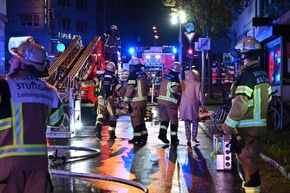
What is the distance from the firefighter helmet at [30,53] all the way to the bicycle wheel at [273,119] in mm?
9793

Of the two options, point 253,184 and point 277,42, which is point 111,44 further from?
point 253,184

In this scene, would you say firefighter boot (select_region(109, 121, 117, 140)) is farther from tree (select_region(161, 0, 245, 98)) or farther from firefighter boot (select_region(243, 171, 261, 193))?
tree (select_region(161, 0, 245, 98))

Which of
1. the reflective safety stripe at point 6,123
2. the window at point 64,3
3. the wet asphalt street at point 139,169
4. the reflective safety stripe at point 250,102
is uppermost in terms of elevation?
the window at point 64,3

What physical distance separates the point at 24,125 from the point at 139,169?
4939 mm

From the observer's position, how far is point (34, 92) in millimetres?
3820

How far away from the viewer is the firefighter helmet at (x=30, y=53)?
3.79 meters

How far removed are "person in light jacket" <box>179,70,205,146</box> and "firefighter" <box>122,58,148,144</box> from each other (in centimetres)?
91

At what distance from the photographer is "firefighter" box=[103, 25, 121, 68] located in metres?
21.4

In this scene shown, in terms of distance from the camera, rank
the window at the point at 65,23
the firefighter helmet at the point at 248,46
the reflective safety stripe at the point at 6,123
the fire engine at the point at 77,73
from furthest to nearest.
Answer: the window at the point at 65,23
the fire engine at the point at 77,73
the firefighter helmet at the point at 248,46
the reflective safety stripe at the point at 6,123

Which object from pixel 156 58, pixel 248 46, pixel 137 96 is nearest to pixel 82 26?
pixel 156 58

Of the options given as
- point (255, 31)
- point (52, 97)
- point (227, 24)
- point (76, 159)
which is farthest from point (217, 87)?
point (52, 97)

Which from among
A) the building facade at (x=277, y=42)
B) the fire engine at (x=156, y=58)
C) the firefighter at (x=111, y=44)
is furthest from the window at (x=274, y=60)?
the fire engine at (x=156, y=58)

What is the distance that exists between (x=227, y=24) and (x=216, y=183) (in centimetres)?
2508

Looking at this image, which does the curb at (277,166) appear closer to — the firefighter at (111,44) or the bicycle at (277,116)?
the bicycle at (277,116)
